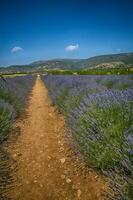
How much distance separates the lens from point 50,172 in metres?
3.27

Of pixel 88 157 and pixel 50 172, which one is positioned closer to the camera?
pixel 88 157

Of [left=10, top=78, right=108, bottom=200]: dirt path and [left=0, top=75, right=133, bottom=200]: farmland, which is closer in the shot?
[left=0, top=75, right=133, bottom=200]: farmland

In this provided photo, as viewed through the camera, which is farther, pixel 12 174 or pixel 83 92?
pixel 83 92

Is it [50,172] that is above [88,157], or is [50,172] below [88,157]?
below

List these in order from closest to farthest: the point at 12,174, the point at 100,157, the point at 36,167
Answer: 1. the point at 100,157
2. the point at 12,174
3. the point at 36,167

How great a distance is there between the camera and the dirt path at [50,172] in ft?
8.96

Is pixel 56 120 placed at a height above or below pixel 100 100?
below

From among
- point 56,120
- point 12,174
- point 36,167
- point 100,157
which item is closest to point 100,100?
point 100,157

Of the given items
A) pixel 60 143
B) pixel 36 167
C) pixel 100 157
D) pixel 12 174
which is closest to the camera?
Answer: pixel 100 157

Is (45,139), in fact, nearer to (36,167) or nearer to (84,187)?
(36,167)

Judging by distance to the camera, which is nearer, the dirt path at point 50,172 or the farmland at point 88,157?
the farmland at point 88,157

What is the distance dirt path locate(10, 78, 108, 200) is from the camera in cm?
273

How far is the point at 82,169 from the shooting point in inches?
128

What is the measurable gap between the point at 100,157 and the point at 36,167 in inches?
49.7
